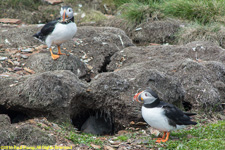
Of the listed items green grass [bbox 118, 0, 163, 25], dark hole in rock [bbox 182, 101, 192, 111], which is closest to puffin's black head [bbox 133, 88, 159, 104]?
dark hole in rock [bbox 182, 101, 192, 111]

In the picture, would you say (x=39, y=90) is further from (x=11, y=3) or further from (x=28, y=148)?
(x=11, y=3)

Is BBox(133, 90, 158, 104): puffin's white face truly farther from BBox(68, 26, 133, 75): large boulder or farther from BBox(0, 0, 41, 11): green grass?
BBox(0, 0, 41, 11): green grass

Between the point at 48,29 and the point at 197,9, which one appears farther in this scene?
the point at 197,9

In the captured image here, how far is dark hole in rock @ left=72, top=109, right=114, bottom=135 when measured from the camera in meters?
5.76

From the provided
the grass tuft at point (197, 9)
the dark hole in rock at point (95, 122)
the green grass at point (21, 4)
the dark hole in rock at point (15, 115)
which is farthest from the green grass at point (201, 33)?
the green grass at point (21, 4)

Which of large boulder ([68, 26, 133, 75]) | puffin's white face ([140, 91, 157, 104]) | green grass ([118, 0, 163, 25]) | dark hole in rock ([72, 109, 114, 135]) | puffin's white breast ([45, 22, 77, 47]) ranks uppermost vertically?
green grass ([118, 0, 163, 25])

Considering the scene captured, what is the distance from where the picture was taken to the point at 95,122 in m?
5.83

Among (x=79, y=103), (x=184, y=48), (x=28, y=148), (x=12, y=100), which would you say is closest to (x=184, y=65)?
(x=184, y=48)

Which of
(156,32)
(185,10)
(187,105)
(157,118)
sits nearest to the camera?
(157,118)

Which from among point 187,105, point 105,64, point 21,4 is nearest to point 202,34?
point 105,64

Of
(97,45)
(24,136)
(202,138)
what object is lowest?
(202,138)

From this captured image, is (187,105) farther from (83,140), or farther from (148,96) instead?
(83,140)

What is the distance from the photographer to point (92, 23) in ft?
37.2

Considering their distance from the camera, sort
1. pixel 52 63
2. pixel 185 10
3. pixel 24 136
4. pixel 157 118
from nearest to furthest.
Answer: pixel 24 136 → pixel 157 118 → pixel 52 63 → pixel 185 10
